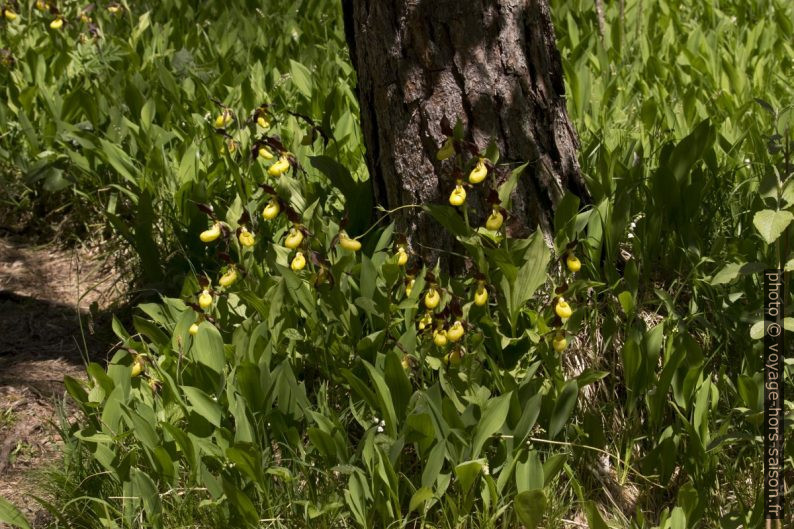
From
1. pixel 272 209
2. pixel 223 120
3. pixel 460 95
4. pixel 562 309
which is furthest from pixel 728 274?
pixel 223 120

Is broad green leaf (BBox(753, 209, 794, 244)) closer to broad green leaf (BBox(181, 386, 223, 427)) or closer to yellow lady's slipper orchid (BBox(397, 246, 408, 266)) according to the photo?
yellow lady's slipper orchid (BBox(397, 246, 408, 266))

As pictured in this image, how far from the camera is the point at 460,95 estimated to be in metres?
3.23

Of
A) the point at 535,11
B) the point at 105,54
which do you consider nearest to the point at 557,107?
the point at 535,11

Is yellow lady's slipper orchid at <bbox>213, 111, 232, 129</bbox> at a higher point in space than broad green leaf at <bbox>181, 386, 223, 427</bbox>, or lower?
higher

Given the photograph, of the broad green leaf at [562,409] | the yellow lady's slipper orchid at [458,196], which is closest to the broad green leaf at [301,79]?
the yellow lady's slipper orchid at [458,196]

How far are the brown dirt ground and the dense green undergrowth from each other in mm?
265

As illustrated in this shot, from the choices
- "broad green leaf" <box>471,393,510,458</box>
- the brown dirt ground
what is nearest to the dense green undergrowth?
"broad green leaf" <box>471,393,510,458</box>

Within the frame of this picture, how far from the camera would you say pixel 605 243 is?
327cm

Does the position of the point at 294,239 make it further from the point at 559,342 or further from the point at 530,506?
the point at 530,506

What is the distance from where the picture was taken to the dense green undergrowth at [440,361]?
2.61 meters

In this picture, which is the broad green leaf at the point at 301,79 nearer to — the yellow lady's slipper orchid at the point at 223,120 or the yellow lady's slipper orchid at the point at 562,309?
the yellow lady's slipper orchid at the point at 223,120

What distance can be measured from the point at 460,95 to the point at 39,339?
6.00ft

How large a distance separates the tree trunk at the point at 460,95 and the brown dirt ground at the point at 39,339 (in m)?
1.03

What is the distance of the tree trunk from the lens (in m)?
3.21
